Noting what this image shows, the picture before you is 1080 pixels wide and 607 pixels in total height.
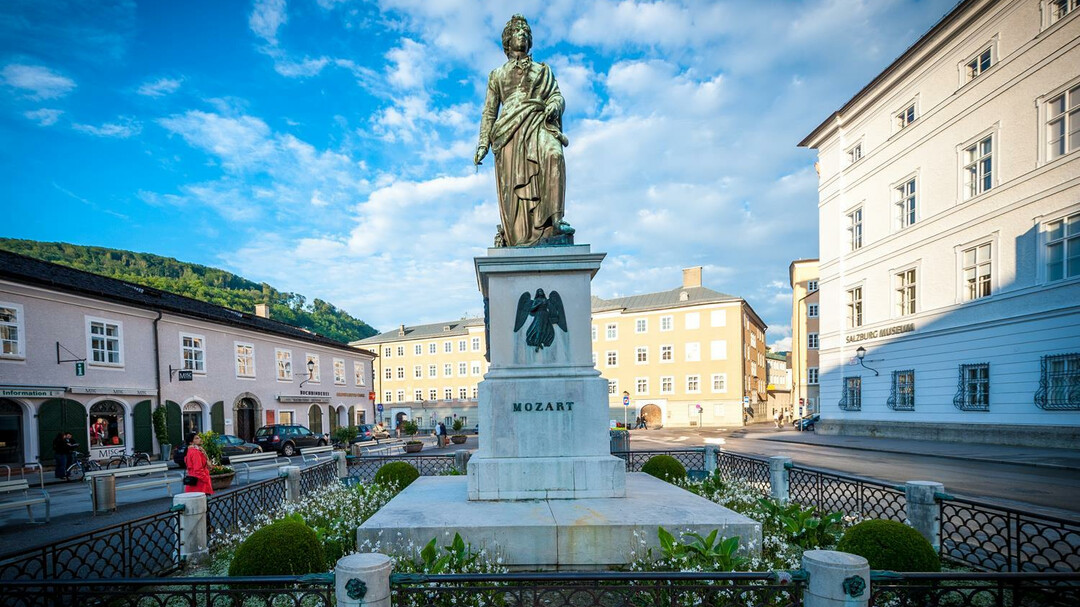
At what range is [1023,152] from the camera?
745 inches

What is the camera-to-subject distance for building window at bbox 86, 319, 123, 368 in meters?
22.6

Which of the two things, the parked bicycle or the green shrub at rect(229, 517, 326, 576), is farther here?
the parked bicycle

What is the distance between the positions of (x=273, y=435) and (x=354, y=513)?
76.1ft

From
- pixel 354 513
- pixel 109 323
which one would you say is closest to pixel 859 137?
pixel 354 513

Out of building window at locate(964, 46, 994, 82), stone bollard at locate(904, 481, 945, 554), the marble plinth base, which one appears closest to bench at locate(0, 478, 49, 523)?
the marble plinth base

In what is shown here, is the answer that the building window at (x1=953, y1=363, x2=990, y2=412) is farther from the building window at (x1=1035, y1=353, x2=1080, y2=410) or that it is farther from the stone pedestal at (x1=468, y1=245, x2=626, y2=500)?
the stone pedestal at (x1=468, y1=245, x2=626, y2=500)

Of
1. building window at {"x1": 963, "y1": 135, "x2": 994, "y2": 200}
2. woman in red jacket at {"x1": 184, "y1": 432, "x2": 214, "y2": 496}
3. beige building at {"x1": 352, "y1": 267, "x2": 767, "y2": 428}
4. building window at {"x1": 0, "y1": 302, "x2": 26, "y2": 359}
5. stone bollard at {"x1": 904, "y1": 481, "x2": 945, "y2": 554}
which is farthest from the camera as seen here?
beige building at {"x1": 352, "y1": 267, "x2": 767, "y2": 428}

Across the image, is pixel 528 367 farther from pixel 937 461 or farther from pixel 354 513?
pixel 937 461

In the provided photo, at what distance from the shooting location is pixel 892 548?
4.98 meters

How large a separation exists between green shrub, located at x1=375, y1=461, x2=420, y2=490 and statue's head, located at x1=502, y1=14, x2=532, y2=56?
760 cm

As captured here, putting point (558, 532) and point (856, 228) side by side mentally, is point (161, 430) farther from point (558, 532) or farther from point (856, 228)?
point (856, 228)

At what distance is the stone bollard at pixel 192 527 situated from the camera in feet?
22.7

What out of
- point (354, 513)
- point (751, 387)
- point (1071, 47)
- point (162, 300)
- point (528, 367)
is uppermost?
point (1071, 47)

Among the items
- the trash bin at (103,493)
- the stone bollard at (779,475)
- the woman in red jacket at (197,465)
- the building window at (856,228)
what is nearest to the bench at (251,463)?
the woman in red jacket at (197,465)
